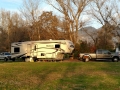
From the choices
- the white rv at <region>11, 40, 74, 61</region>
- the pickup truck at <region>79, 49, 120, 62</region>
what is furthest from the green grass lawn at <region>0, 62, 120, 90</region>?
the pickup truck at <region>79, 49, 120, 62</region>

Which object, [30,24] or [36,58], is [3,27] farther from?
[36,58]

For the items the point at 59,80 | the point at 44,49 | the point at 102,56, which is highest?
the point at 44,49

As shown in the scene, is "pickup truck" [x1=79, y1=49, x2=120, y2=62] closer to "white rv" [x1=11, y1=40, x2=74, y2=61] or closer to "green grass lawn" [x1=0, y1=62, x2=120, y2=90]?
"white rv" [x1=11, y1=40, x2=74, y2=61]

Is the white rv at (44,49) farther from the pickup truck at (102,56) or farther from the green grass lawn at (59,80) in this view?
the green grass lawn at (59,80)

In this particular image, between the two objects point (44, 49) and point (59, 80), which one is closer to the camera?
point (59, 80)

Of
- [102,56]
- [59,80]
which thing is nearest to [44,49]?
[102,56]

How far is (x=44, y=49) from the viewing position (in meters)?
34.3

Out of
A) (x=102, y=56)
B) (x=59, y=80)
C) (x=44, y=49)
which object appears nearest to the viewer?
(x=59, y=80)

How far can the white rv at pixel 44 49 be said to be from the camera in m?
33.4

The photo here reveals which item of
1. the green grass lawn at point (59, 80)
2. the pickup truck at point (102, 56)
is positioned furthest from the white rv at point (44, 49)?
the green grass lawn at point (59, 80)

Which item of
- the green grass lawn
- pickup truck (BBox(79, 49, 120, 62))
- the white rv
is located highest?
the white rv

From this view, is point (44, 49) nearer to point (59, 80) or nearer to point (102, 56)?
point (102, 56)

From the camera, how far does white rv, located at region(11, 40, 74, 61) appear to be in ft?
109

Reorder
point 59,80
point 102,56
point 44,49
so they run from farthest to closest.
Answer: point 102,56, point 44,49, point 59,80
